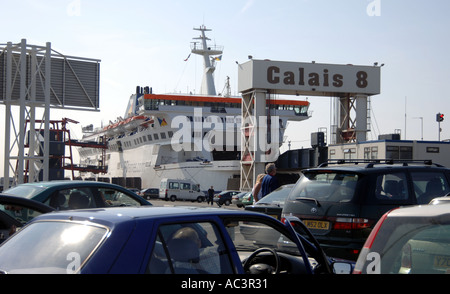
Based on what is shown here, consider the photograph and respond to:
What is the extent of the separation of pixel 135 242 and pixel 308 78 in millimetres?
37021

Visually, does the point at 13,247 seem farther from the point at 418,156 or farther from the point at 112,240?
the point at 418,156

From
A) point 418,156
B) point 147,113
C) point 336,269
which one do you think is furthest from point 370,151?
point 336,269

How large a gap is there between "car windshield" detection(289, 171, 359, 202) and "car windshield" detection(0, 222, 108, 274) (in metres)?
4.83

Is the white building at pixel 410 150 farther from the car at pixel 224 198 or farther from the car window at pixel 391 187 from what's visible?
the car window at pixel 391 187

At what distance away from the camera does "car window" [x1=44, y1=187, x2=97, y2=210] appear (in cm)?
875

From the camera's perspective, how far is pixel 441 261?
12.1 feet

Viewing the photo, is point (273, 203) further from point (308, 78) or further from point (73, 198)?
point (308, 78)

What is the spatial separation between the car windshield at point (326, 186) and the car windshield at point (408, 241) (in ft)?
13.0

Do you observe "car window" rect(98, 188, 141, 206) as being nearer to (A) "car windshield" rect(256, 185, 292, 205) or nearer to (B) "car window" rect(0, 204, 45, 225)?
(B) "car window" rect(0, 204, 45, 225)

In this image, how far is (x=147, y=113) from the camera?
57719 mm

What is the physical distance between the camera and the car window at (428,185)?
26.5 feet

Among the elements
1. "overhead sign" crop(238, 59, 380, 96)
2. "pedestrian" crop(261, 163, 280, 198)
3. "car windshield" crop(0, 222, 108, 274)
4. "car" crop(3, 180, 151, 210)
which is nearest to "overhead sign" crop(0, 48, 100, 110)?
"overhead sign" crop(238, 59, 380, 96)

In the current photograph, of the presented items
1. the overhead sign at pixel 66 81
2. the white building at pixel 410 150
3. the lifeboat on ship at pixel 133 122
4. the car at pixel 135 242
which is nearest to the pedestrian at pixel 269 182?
the car at pixel 135 242
